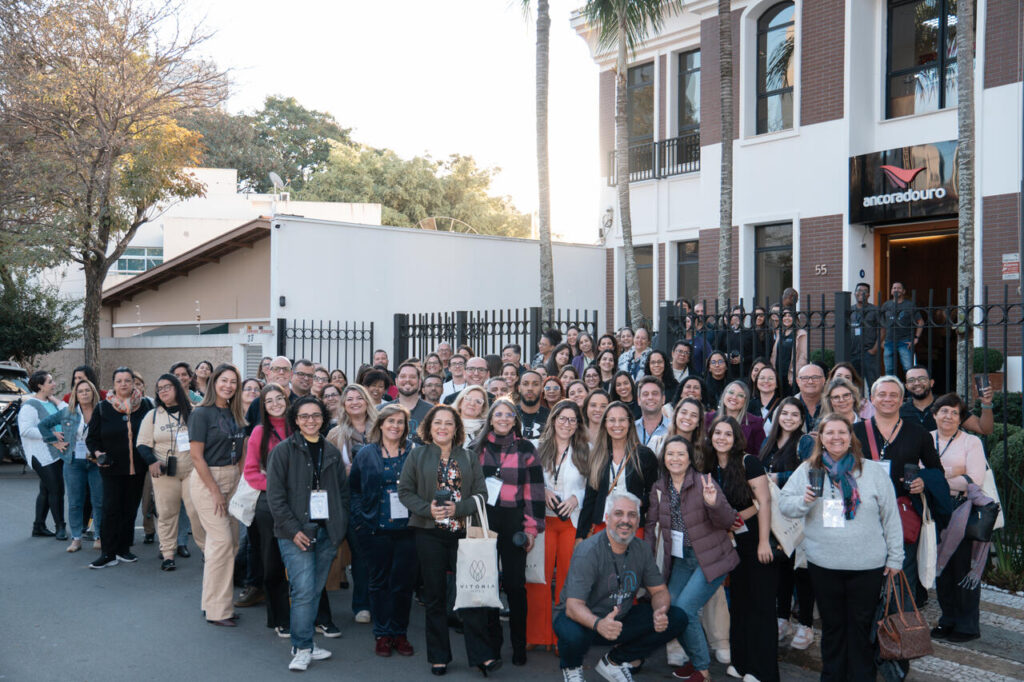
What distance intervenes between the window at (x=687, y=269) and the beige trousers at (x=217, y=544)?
13.5m

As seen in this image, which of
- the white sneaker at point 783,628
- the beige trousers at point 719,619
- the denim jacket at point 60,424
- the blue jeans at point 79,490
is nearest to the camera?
the beige trousers at point 719,619

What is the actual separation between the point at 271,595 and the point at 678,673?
3.00m

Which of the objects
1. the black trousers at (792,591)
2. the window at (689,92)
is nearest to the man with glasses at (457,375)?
the black trousers at (792,591)

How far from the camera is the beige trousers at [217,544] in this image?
6977mm

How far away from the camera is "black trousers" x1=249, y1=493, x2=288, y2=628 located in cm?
645

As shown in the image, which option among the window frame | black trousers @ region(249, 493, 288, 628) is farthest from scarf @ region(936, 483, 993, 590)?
the window frame

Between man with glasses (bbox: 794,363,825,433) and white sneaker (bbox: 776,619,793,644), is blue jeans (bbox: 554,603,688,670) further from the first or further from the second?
man with glasses (bbox: 794,363,825,433)

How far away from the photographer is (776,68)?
17125 millimetres

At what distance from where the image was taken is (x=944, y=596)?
659 cm

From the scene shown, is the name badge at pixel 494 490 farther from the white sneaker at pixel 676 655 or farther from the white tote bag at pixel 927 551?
the white tote bag at pixel 927 551

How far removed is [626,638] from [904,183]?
38.9ft

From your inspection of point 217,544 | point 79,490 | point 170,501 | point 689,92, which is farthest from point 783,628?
point 689,92

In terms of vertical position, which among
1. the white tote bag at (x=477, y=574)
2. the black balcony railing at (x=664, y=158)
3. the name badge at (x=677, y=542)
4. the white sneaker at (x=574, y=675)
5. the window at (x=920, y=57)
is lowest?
the white sneaker at (x=574, y=675)

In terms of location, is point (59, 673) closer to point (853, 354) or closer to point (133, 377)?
point (133, 377)
